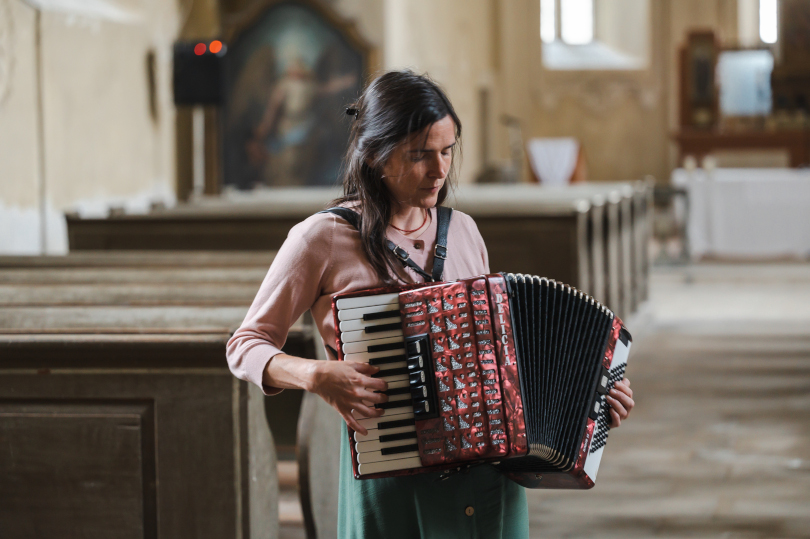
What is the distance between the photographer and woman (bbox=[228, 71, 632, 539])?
4.99 ft

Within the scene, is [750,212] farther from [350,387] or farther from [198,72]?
[350,387]

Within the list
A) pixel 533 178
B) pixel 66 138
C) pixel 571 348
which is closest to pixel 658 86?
pixel 533 178

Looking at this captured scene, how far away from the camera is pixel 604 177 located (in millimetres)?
15711

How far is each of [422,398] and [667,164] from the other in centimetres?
1474

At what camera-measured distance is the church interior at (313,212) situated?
2.38 meters

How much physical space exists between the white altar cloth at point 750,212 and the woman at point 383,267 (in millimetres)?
9256

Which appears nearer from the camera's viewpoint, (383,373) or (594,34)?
(383,373)

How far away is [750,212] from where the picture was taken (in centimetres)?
1048

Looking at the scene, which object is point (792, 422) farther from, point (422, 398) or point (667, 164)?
point (667, 164)

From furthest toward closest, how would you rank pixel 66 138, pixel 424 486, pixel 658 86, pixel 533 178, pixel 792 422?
pixel 658 86
pixel 533 178
pixel 66 138
pixel 792 422
pixel 424 486

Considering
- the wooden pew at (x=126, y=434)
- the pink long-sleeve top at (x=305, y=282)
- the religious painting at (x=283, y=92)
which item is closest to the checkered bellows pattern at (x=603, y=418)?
the pink long-sleeve top at (x=305, y=282)

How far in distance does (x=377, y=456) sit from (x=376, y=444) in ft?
0.06

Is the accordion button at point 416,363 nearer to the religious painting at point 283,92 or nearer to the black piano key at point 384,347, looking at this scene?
the black piano key at point 384,347

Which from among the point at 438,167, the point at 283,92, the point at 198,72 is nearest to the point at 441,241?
the point at 438,167
